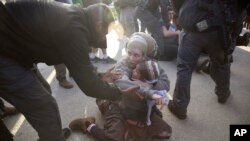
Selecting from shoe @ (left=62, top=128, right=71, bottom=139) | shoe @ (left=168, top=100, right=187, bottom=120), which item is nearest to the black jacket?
shoe @ (left=62, top=128, right=71, bottom=139)

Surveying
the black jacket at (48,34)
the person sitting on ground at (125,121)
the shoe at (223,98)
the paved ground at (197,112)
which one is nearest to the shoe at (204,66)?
the paved ground at (197,112)

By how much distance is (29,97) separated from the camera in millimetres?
2082

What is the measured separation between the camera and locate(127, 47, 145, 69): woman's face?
2.76 meters

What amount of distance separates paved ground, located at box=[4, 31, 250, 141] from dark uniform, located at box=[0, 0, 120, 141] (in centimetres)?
102

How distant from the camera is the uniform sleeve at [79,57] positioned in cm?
189

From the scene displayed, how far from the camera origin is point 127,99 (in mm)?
2871

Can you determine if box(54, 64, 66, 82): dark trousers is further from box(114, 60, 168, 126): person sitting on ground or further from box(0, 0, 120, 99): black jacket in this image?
box(0, 0, 120, 99): black jacket

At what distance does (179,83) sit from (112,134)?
1043 millimetres

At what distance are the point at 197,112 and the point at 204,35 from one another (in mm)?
1039

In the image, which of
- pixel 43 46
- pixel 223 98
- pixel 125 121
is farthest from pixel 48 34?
pixel 223 98

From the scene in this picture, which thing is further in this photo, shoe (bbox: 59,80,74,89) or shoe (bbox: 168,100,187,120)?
shoe (bbox: 59,80,74,89)

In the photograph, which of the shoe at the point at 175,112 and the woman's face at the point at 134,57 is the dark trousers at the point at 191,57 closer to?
the shoe at the point at 175,112

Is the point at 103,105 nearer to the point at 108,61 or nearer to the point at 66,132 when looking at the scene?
the point at 66,132

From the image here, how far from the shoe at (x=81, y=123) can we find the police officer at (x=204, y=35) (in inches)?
42.7
